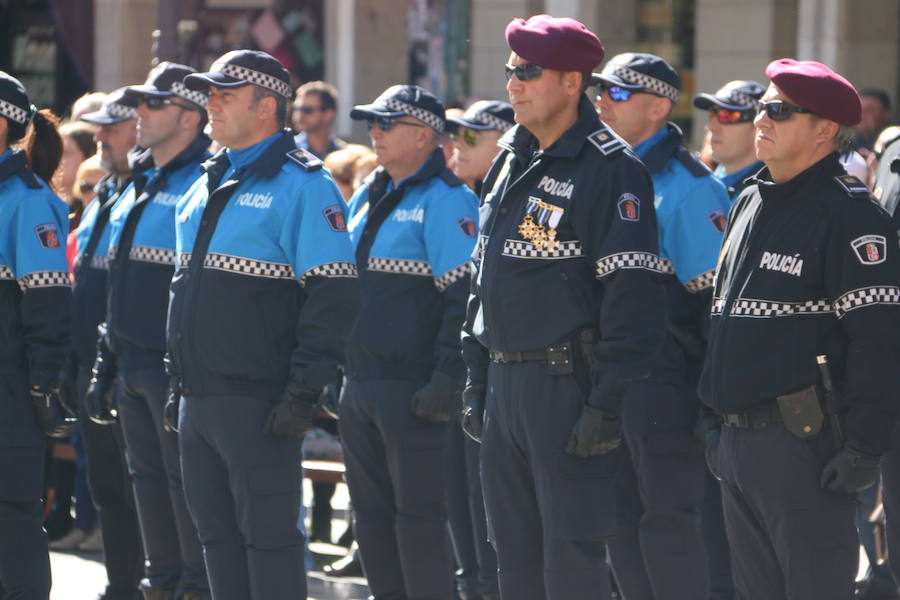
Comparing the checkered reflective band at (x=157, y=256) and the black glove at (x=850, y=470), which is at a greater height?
the checkered reflective band at (x=157, y=256)

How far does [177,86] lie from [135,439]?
1585 mm

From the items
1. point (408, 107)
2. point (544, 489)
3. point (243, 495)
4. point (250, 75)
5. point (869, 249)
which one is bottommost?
point (243, 495)

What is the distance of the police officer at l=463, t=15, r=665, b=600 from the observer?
5.09 metres

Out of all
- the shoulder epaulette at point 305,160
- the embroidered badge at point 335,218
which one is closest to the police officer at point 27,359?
the shoulder epaulette at point 305,160

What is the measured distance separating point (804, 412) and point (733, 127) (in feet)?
8.35

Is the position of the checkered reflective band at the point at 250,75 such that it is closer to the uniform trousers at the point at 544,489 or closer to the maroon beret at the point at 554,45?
the maroon beret at the point at 554,45

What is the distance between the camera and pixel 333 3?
17234 mm

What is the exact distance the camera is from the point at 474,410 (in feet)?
18.2

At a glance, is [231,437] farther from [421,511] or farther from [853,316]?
[853,316]

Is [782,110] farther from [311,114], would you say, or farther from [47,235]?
[311,114]

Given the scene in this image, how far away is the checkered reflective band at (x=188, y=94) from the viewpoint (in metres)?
7.20

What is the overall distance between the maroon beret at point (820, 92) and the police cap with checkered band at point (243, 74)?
200 centimetres

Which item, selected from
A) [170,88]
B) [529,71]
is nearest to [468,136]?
[170,88]

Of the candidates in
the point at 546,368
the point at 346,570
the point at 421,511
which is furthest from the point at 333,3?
the point at 546,368
